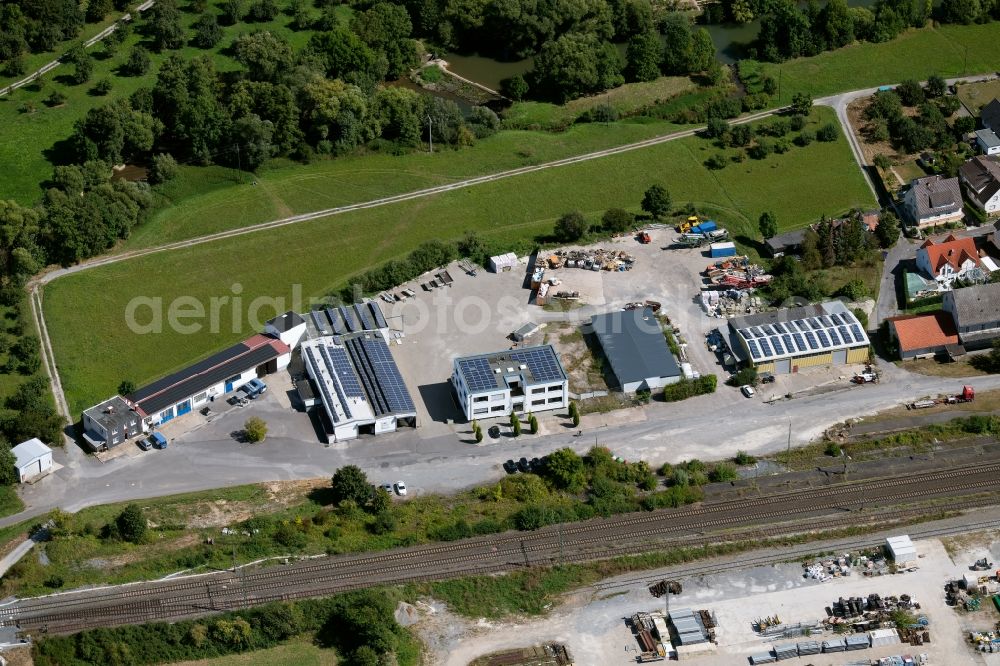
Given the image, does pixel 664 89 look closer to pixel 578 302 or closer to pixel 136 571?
pixel 578 302

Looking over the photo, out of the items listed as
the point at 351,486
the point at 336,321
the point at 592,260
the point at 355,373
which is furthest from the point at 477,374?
the point at 592,260

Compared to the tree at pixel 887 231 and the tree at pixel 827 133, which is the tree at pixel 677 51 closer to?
the tree at pixel 827 133

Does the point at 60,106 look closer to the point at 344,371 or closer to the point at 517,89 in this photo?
the point at 517,89

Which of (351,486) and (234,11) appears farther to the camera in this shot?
(234,11)

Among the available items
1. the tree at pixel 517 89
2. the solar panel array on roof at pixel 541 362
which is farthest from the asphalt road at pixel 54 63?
the solar panel array on roof at pixel 541 362

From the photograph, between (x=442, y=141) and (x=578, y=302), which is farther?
(x=442, y=141)

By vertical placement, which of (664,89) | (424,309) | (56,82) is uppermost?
(56,82)

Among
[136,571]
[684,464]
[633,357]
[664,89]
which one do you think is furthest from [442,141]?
[136,571]
